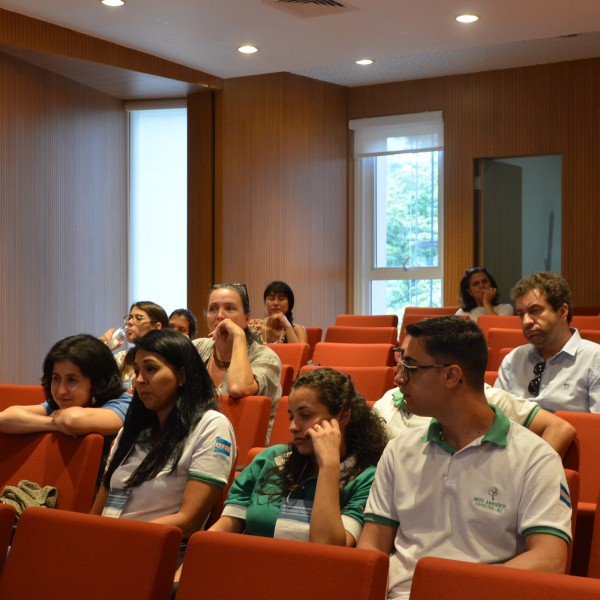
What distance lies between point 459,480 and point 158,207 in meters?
7.63

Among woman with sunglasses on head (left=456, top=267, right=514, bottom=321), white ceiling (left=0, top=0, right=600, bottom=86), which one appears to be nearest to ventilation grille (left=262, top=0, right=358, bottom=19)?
white ceiling (left=0, top=0, right=600, bottom=86)

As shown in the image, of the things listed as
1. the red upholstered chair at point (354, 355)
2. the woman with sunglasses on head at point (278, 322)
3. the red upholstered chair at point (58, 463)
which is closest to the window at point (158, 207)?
the woman with sunglasses on head at point (278, 322)

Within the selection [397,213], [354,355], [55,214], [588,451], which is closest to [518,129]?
[397,213]

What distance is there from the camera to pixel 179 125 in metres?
9.38

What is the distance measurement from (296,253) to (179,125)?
1.95 metres

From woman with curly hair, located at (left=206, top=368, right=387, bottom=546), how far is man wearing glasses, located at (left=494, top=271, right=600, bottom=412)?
1.52m

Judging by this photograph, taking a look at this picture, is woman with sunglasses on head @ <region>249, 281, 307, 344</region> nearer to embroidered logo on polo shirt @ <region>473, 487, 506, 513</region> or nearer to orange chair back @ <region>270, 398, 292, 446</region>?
orange chair back @ <region>270, 398, 292, 446</region>

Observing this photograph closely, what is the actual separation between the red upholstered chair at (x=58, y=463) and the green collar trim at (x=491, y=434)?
1232 mm

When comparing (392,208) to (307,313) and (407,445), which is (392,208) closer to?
(307,313)

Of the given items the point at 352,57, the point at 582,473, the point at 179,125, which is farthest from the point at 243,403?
the point at 179,125

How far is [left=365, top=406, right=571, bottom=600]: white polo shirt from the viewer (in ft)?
7.01

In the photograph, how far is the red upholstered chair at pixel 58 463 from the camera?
2994mm

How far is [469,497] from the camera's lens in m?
2.18

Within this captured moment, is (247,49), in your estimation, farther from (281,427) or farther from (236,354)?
(281,427)
